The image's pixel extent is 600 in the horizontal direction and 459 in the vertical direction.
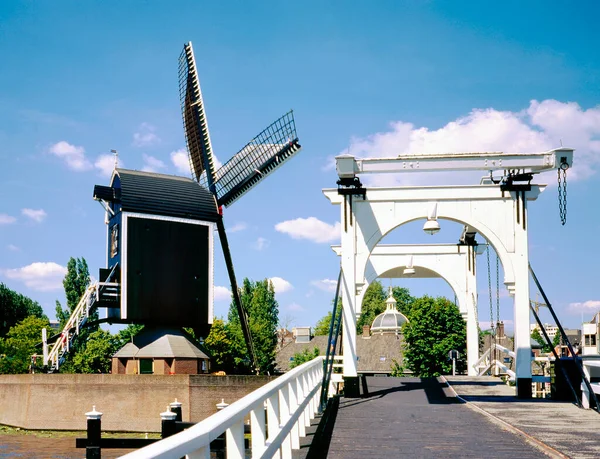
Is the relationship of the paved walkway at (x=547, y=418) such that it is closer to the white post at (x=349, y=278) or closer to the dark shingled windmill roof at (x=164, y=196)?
the white post at (x=349, y=278)

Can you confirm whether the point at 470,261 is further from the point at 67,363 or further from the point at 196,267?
the point at 67,363

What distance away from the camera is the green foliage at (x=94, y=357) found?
65.6 meters

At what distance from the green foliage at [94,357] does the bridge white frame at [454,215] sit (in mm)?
50621

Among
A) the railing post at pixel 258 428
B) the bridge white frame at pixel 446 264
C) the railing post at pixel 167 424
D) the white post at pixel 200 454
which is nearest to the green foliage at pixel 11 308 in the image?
the bridge white frame at pixel 446 264

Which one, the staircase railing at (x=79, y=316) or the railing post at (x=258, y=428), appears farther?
the staircase railing at (x=79, y=316)

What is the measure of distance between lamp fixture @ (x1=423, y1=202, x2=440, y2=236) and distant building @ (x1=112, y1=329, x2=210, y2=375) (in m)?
25.7

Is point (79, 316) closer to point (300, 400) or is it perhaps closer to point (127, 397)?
point (127, 397)

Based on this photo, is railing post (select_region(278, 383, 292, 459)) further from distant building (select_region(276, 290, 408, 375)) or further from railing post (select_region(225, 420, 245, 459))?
distant building (select_region(276, 290, 408, 375))

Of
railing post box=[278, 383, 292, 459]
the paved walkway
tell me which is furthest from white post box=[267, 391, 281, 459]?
the paved walkway

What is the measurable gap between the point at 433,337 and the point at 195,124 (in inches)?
969

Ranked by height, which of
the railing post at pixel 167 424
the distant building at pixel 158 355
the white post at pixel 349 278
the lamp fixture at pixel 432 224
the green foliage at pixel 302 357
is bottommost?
the green foliage at pixel 302 357

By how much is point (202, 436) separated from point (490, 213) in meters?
15.6

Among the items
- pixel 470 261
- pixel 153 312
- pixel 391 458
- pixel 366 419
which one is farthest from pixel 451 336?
pixel 391 458

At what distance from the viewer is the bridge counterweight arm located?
18.2 m
